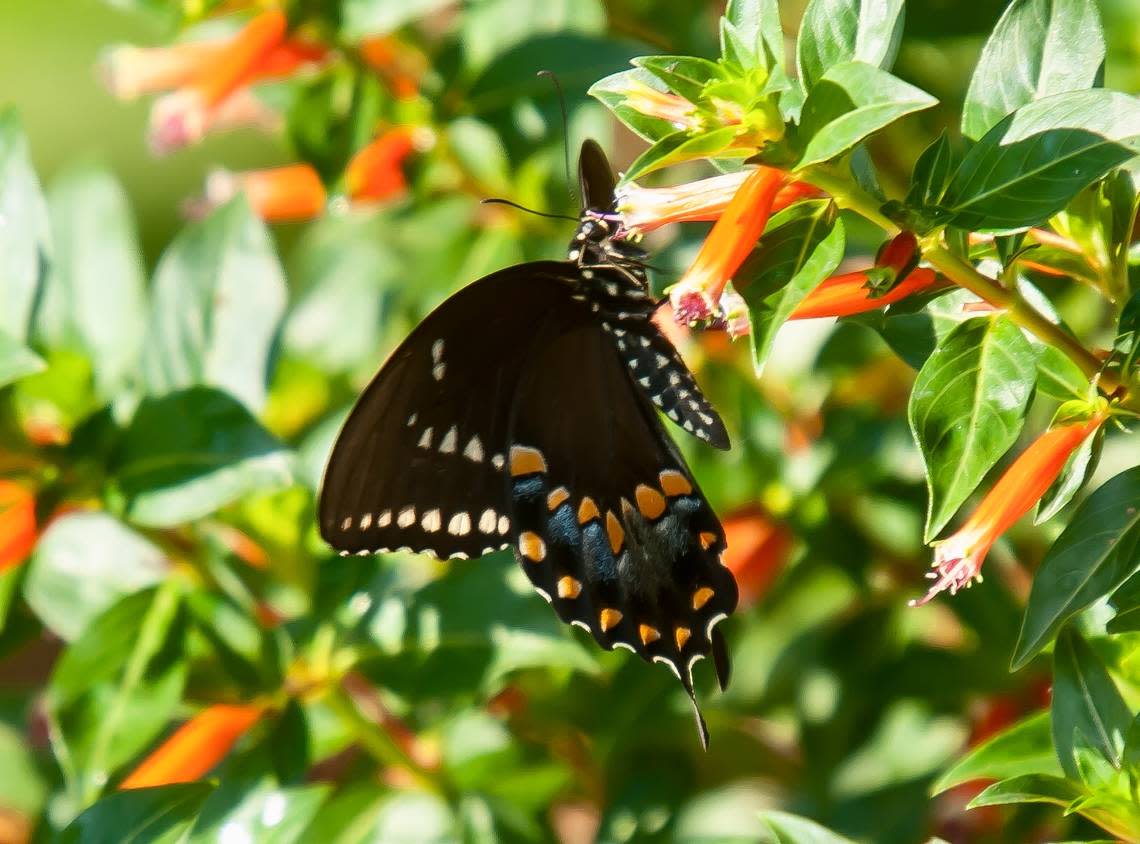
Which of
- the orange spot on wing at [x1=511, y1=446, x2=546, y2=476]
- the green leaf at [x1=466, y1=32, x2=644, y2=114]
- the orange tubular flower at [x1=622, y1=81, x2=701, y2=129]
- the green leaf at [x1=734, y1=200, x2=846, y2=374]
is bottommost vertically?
the orange spot on wing at [x1=511, y1=446, x2=546, y2=476]

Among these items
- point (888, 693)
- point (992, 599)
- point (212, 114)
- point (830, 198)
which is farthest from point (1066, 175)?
point (212, 114)

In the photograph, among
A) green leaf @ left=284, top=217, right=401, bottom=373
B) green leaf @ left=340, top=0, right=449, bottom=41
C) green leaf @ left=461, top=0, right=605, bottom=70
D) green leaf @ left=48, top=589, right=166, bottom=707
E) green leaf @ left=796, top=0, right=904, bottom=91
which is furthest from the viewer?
green leaf @ left=284, top=217, right=401, bottom=373

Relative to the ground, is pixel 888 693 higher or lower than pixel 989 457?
lower

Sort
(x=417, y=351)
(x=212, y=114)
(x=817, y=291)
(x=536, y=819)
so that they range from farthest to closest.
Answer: (x=212, y=114) < (x=536, y=819) < (x=417, y=351) < (x=817, y=291)

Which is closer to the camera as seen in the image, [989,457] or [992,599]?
[989,457]

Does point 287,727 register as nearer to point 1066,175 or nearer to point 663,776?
point 663,776

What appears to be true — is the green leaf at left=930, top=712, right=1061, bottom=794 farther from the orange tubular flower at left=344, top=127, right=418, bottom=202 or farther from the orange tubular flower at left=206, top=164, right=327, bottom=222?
the orange tubular flower at left=206, top=164, right=327, bottom=222

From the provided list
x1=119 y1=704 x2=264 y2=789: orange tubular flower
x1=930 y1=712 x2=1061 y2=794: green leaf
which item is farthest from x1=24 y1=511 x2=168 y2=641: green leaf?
x1=930 y1=712 x2=1061 y2=794: green leaf

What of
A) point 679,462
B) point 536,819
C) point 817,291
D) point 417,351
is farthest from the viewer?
point 536,819
